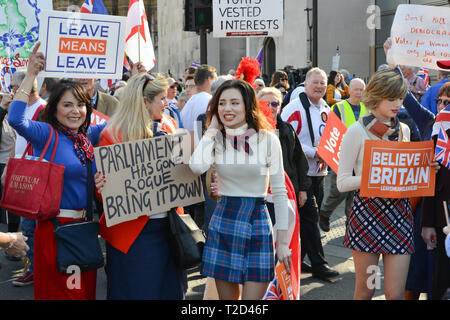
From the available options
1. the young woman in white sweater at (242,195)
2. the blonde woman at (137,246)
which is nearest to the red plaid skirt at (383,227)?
the young woman in white sweater at (242,195)

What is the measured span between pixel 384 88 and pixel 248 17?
14.8 ft

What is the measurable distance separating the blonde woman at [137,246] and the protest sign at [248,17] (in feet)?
15.1

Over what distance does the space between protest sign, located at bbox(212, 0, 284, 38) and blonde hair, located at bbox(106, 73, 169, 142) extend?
4.51 m

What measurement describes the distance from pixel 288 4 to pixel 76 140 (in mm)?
19146

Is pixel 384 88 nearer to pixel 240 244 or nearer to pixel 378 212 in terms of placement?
pixel 378 212

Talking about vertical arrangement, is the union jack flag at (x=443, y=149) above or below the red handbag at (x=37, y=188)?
above

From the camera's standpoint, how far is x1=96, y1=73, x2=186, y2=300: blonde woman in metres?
3.46

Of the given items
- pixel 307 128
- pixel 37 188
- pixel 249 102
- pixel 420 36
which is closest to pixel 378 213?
pixel 249 102

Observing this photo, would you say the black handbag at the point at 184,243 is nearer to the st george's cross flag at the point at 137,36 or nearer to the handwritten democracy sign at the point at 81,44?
the handwritten democracy sign at the point at 81,44

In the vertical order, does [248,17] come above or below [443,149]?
above

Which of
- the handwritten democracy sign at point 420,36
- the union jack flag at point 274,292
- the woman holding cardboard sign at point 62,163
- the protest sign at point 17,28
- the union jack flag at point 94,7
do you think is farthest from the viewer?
the union jack flag at point 94,7

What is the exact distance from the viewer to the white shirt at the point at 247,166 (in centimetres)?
339

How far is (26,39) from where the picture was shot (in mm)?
6246

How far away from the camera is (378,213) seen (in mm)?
3691
